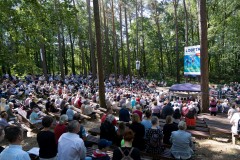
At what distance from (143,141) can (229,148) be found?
3346 mm

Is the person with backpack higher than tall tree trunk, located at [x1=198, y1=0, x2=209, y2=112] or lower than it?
lower

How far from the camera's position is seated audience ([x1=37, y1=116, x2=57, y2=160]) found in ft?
13.6

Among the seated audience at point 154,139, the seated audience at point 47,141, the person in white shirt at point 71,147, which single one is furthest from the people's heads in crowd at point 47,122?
the seated audience at point 154,139

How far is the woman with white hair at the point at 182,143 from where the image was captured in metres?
4.90

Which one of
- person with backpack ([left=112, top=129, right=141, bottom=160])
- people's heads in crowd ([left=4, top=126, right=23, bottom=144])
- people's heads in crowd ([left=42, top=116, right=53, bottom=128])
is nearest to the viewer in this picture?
people's heads in crowd ([left=4, top=126, right=23, bottom=144])

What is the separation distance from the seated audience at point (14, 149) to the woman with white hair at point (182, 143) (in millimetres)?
3051

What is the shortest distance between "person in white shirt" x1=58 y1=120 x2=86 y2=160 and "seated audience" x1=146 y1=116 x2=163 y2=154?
5.85ft

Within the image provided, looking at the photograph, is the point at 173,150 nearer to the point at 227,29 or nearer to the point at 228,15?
the point at 227,29

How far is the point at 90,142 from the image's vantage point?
5.75 m

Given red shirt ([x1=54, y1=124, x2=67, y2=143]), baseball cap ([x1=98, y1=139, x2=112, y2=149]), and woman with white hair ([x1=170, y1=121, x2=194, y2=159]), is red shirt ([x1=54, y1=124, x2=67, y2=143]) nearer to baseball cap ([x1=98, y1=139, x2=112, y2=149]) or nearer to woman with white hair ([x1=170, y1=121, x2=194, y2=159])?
baseball cap ([x1=98, y1=139, x2=112, y2=149])

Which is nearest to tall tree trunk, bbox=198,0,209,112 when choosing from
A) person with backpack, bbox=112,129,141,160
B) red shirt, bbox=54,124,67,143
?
red shirt, bbox=54,124,67,143

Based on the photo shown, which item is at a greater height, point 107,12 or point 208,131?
point 107,12

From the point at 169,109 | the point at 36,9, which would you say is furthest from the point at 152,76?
the point at 36,9

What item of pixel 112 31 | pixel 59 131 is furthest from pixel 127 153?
pixel 112 31
